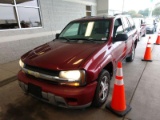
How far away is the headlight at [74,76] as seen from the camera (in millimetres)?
1966

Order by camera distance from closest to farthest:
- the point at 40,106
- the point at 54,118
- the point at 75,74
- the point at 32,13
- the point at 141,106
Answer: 1. the point at 75,74
2. the point at 54,118
3. the point at 141,106
4. the point at 40,106
5. the point at 32,13

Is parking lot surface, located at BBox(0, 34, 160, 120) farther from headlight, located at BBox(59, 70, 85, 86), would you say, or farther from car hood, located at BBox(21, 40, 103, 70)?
car hood, located at BBox(21, 40, 103, 70)

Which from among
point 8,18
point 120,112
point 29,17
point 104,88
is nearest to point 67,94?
point 104,88

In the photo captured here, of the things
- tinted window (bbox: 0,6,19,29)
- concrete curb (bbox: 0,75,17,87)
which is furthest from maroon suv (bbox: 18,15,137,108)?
tinted window (bbox: 0,6,19,29)

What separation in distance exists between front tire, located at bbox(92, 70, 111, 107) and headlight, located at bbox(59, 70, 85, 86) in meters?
0.40

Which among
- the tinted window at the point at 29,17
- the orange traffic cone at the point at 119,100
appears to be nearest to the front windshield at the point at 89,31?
the orange traffic cone at the point at 119,100

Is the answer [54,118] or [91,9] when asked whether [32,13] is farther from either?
[91,9]

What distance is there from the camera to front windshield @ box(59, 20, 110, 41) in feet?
9.70

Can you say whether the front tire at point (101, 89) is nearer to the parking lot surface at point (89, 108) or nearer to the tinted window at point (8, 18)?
the parking lot surface at point (89, 108)

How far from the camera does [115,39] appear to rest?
9.44 feet

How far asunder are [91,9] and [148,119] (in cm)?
1160

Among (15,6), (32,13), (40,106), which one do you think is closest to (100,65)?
(40,106)

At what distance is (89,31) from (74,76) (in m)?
1.51

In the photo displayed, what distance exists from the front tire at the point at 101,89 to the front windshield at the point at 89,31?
0.83 metres
